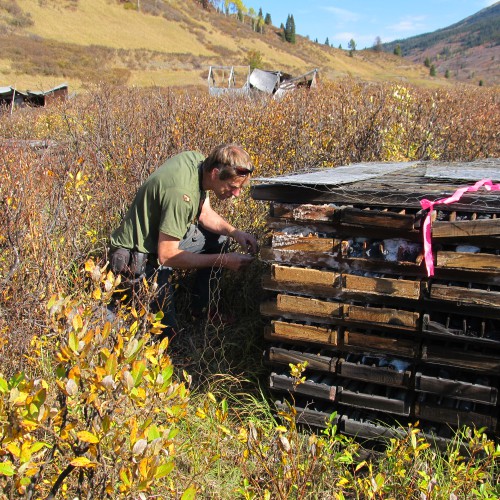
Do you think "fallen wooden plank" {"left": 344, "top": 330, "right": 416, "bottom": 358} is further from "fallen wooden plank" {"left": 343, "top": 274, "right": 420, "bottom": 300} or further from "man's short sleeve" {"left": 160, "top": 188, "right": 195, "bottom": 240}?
"man's short sleeve" {"left": 160, "top": 188, "right": 195, "bottom": 240}

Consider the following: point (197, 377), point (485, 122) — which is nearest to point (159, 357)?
point (197, 377)

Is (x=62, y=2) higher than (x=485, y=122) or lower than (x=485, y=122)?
higher

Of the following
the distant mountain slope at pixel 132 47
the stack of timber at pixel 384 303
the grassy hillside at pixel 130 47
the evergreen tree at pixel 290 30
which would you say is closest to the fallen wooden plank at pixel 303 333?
the stack of timber at pixel 384 303

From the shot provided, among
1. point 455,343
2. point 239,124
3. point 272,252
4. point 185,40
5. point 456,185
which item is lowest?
point 455,343

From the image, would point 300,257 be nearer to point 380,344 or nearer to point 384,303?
point 384,303

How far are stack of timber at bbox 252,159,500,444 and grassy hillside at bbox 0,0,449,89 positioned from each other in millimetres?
26744

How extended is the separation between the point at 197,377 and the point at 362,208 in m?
1.61

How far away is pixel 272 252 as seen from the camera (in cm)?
270

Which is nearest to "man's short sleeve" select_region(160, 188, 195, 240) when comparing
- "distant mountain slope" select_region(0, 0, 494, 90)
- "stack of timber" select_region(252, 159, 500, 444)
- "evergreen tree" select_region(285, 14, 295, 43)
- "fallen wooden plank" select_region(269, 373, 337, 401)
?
"stack of timber" select_region(252, 159, 500, 444)

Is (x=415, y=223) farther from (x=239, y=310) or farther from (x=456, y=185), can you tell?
(x=239, y=310)

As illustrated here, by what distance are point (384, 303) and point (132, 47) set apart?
48.7 m

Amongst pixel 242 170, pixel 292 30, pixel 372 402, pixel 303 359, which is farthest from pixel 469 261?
pixel 292 30

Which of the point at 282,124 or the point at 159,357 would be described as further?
the point at 282,124

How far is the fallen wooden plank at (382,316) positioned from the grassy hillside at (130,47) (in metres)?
27.0
